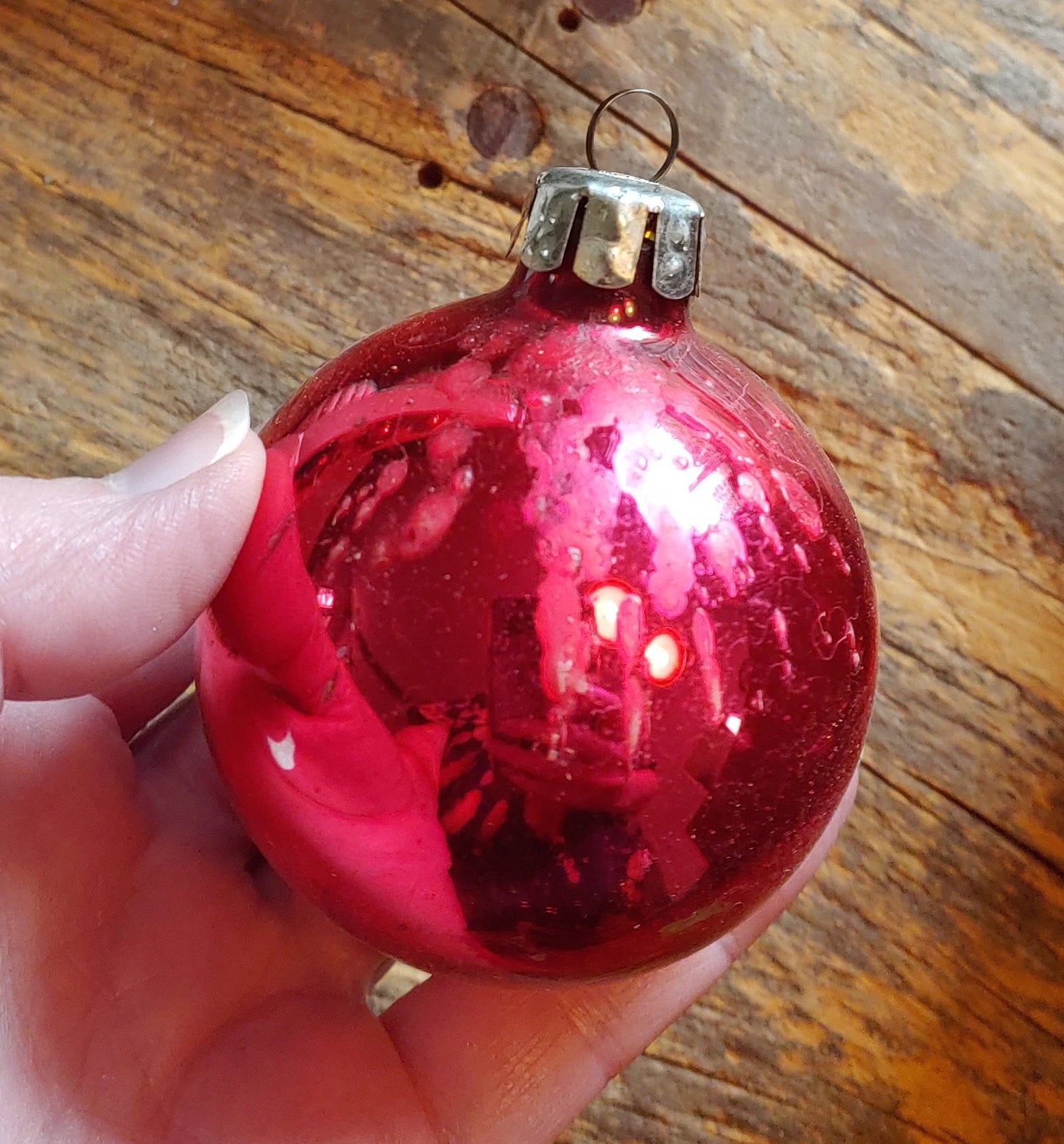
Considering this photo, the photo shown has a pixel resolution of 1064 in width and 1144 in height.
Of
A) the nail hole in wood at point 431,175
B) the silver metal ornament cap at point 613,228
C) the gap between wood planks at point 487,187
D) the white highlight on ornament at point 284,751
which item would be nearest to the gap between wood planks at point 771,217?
the gap between wood planks at point 487,187

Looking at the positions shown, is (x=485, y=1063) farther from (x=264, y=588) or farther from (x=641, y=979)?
(x=264, y=588)

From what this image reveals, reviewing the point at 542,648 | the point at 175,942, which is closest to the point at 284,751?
the point at 542,648

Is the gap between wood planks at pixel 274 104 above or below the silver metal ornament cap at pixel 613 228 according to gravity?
below

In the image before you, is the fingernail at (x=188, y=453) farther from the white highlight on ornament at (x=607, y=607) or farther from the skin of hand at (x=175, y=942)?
the white highlight on ornament at (x=607, y=607)

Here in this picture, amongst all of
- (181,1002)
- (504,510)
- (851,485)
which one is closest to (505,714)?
(504,510)

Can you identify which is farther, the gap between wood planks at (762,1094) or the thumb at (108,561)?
the gap between wood planks at (762,1094)

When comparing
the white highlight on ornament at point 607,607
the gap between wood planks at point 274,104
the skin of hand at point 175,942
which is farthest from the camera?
the gap between wood planks at point 274,104

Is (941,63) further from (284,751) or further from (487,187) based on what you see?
(284,751)
